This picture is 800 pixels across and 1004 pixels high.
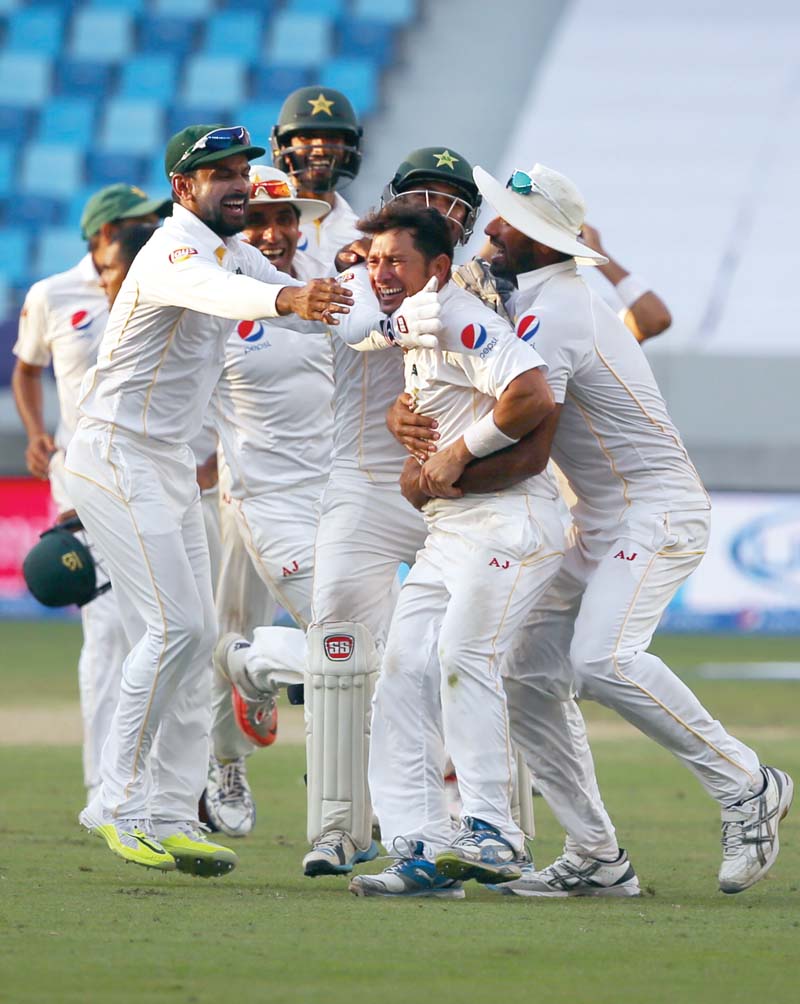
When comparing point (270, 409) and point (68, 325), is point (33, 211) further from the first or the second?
point (270, 409)

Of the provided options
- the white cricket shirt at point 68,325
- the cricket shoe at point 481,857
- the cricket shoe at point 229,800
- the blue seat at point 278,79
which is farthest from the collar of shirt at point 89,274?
the blue seat at point 278,79

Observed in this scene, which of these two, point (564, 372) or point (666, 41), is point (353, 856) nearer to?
point (564, 372)

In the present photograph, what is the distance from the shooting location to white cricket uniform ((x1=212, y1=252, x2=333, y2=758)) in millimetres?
6246

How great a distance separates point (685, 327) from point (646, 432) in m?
14.2

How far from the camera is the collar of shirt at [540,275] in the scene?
4605mm

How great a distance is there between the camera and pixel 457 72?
20.3 metres

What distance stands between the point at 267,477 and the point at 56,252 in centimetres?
1301

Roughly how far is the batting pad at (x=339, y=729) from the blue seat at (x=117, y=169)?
1543cm

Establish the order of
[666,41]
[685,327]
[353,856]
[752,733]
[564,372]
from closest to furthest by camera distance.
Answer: [564,372] < [353,856] < [752,733] < [685,327] < [666,41]

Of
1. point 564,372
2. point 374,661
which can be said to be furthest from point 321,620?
point 564,372

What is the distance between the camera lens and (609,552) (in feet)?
15.2

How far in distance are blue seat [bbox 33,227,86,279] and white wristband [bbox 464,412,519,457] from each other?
48.1 feet

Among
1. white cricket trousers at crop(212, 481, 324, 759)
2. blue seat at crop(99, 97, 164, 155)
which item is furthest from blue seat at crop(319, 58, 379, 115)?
white cricket trousers at crop(212, 481, 324, 759)

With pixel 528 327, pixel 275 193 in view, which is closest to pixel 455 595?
pixel 528 327
